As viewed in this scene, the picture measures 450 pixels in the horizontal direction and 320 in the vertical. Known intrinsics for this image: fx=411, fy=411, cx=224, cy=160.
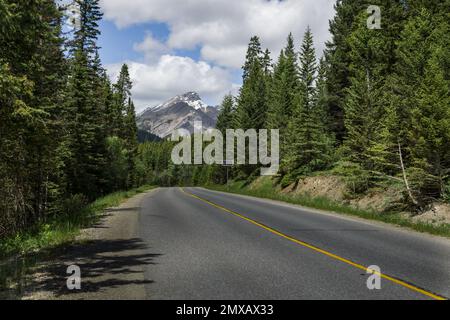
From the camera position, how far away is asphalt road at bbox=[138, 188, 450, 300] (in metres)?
6.60

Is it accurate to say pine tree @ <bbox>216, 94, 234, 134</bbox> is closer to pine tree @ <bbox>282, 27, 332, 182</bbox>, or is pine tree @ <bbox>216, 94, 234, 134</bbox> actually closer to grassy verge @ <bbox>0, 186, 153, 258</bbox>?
pine tree @ <bbox>282, 27, 332, 182</bbox>

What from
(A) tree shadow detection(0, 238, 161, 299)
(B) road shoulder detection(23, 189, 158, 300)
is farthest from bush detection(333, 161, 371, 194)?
(A) tree shadow detection(0, 238, 161, 299)

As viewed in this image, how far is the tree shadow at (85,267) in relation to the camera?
6.83m

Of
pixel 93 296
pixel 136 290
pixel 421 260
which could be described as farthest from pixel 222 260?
pixel 421 260

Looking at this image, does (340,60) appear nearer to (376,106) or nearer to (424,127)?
(376,106)

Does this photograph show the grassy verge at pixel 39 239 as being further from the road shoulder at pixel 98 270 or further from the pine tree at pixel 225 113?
the pine tree at pixel 225 113

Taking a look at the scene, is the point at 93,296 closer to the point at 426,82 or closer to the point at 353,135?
the point at 426,82

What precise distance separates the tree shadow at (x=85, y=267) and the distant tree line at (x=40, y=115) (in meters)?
3.98

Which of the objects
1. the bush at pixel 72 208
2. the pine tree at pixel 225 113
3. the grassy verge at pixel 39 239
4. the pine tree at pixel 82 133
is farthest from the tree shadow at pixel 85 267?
the pine tree at pixel 225 113

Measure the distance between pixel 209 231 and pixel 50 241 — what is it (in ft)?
15.8

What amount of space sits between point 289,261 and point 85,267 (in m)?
4.25

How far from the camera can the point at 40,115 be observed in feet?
53.8

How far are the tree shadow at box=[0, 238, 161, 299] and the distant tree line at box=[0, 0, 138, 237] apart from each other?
13.1 ft

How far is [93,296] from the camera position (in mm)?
6324
